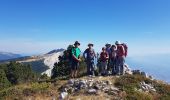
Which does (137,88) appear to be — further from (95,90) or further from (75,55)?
(75,55)

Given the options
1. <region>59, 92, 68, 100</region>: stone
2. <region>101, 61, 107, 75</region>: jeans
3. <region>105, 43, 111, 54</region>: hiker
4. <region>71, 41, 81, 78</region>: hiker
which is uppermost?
<region>105, 43, 111, 54</region>: hiker

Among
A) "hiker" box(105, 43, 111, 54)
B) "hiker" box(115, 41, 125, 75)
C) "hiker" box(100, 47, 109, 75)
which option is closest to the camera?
"hiker" box(115, 41, 125, 75)

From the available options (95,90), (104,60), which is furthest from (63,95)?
(104,60)

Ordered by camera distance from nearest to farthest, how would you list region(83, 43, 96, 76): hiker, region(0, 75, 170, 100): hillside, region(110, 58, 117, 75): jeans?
1. region(0, 75, 170, 100): hillside
2. region(83, 43, 96, 76): hiker
3. region(110, 58, 117, 75): jeans

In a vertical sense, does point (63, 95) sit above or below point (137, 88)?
below

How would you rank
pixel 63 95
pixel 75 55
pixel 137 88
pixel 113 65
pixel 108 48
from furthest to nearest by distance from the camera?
pixel 108 48 → pixel 113 65 → pixel 75 55 → pixel 137 88 → pixel 63 95

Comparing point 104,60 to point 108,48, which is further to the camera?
point 108,48

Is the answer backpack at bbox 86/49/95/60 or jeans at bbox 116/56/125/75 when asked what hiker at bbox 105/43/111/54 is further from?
backpack at bbox 86/49/95/60

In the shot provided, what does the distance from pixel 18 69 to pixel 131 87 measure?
56.3 meters

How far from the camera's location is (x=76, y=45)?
2134 centimetres

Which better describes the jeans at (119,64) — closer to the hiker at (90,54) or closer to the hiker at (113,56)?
the hiker at (113,56)

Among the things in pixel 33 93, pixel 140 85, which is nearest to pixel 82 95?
pixel 33 93

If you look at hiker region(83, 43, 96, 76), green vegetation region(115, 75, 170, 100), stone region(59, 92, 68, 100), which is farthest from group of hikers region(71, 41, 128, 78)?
stone region(59, 92, 68, 100)

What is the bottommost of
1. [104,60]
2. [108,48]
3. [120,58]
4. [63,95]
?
[63,95]
